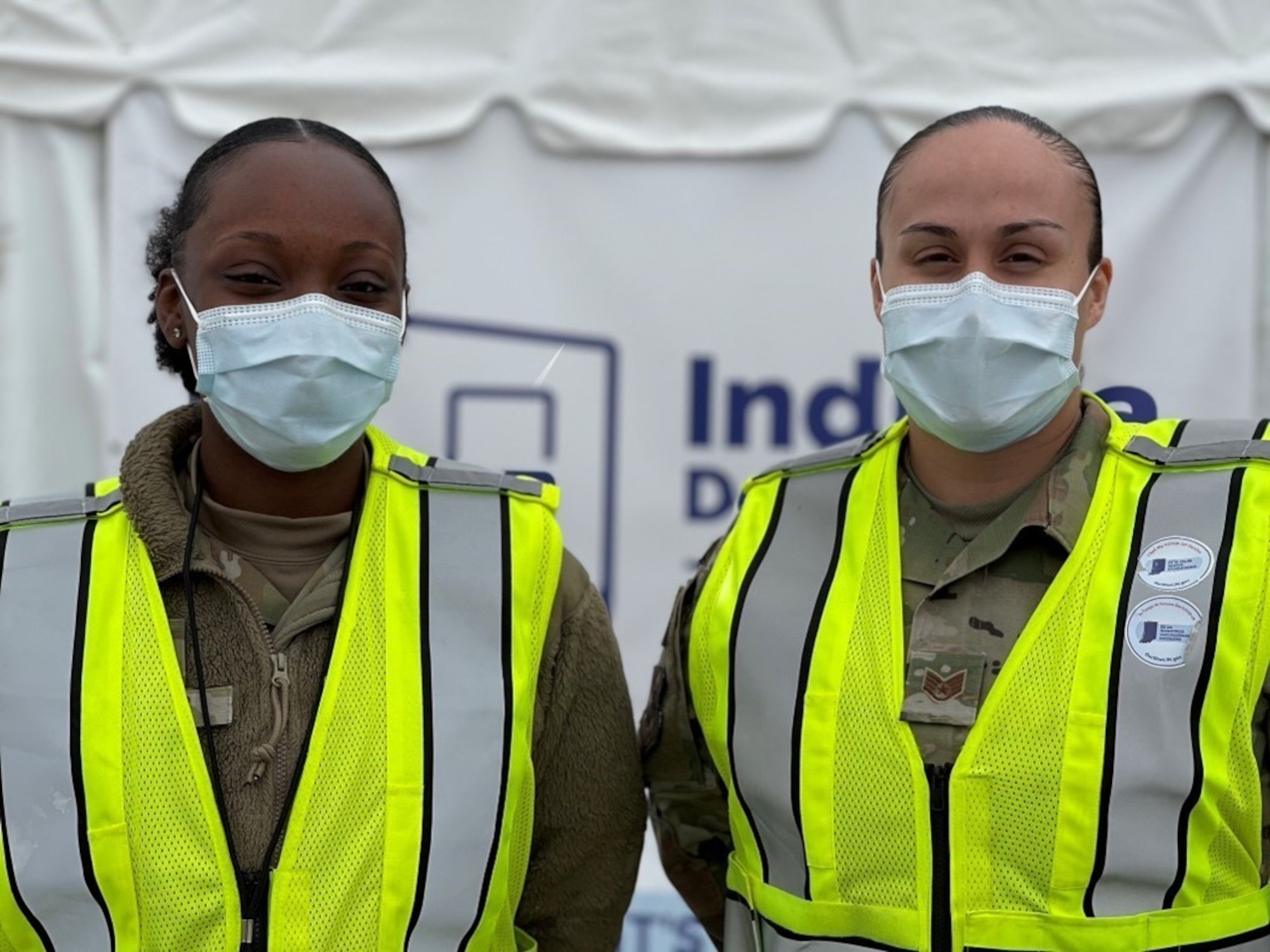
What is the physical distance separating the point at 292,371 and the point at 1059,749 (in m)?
1.01

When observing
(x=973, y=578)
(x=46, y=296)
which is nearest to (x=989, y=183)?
(x=973, y=578)

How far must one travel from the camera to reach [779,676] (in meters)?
1.97

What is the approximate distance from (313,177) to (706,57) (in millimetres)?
1578

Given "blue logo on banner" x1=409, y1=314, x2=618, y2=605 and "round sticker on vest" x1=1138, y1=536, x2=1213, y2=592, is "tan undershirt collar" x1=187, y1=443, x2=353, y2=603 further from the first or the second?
"blue logo on banner" x1=409, y1=314, x2=618, y2=605

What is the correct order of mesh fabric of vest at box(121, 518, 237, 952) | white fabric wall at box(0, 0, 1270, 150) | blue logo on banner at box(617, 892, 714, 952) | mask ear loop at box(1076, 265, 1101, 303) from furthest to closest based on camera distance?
blue logo on banner at box(617, 892, 714, 952)
white fabric wall at box(0, 0, 1270, 150)
mask ear loop at box(1076, 265, 1101, 303)
mesh fabric of vest at box(121, 518, 237, 952)

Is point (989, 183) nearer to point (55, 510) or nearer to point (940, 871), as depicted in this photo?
point (940, 871)

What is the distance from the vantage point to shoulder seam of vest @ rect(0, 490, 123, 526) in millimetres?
1892

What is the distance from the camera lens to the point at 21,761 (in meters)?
1.78

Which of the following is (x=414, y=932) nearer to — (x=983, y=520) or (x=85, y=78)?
(x=983, y=520)

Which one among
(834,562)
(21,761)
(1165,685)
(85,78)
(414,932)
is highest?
(85,78)

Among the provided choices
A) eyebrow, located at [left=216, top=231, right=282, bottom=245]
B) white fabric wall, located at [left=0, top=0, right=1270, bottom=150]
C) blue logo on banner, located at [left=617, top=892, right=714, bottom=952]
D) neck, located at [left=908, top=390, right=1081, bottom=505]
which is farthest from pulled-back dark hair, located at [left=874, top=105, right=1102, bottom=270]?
blue logo on banner, located at [left=617, top=892, right=714, bottom=952]

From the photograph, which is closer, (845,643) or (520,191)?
(845,643)

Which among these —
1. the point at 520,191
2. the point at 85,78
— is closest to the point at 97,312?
the point at 85,78

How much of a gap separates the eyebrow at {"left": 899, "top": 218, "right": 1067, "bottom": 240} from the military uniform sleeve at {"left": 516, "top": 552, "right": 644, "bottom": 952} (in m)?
0.62
